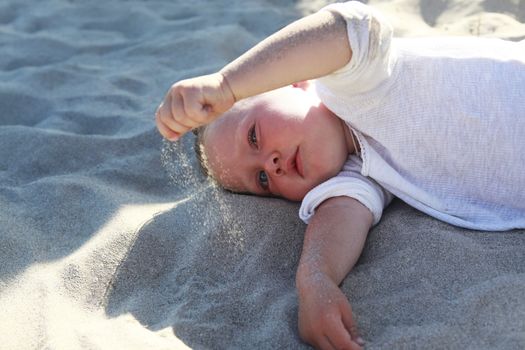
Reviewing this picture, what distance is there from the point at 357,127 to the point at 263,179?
306 millimetres

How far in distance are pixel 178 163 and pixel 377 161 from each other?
727mm

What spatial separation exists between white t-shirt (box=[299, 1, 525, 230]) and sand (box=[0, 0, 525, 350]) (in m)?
0.08

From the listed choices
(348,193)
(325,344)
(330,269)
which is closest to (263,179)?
(348,193)

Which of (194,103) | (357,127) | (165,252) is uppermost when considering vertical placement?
(194,103)

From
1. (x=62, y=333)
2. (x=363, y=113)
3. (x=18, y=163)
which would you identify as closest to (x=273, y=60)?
(x=363, y=113)

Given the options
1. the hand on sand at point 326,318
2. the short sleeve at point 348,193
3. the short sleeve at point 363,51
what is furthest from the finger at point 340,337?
the short sleeve at point 363,51

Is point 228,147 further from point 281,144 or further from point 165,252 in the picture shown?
point 165,252

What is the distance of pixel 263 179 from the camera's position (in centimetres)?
188

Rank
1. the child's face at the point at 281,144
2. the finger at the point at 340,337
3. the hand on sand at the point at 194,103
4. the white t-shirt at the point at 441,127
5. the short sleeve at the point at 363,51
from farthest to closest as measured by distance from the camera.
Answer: the child's face at the point at 281,144
the white t-shirt at the point at 441,127
the short sleeve at the point at 363,51
the hand on sand at the point at 194,103
the finger at the point at 340,337

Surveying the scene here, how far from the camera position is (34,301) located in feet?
5.01

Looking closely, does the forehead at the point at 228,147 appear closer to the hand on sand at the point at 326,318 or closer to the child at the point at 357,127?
the child at the point at 357,127

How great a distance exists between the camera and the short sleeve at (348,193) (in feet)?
5.71

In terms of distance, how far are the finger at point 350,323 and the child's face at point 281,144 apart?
50cm

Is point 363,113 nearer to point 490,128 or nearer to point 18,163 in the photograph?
point 490,128
